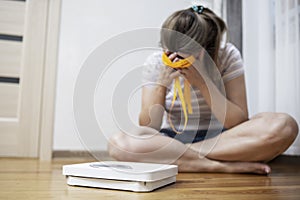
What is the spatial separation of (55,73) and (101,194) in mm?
1195

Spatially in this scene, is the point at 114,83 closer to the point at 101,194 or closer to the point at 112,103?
the point at 112,103

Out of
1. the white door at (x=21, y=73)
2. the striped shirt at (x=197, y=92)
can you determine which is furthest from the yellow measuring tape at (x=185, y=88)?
the white door at (x=21, y=73)

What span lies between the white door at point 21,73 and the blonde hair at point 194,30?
992mm

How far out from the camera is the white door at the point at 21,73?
5.49ft

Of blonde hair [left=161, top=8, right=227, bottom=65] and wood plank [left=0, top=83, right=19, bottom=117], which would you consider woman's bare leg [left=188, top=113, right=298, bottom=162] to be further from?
wood plank [left=0, top=83, right=19, bottom=117]

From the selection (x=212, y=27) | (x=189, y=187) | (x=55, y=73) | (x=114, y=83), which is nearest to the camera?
(x=114, y=83)

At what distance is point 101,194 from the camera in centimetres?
61

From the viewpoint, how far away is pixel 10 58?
67.5 inches

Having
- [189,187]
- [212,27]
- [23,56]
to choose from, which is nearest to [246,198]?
[189,187]

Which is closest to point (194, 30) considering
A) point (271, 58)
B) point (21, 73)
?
A: point (271, 58)

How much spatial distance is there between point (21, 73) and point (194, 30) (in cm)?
113

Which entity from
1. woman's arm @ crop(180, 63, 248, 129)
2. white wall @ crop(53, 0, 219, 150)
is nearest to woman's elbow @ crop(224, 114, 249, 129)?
woman's arm @ crop(180, 63, 248, 129)

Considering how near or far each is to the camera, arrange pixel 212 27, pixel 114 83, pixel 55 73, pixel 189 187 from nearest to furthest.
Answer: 1. pixel 114 83
2. pixel 189 187
3. pixel 212 27
4. pixel 55 73

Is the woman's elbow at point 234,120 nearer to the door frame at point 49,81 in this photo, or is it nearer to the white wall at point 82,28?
the white wall at point 82,28
